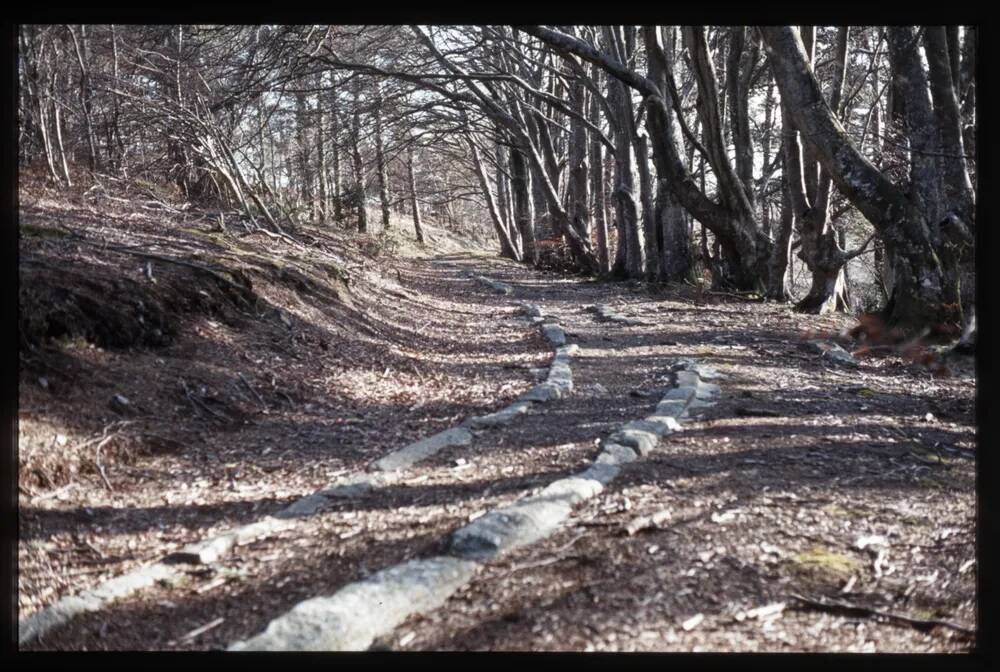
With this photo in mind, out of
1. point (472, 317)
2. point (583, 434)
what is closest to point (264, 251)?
point (472, 317)

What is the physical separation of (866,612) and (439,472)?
2067 millimetres

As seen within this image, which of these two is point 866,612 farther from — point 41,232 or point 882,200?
point 41,232

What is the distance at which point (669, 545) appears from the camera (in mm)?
2574

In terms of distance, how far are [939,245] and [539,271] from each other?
47.5 ft

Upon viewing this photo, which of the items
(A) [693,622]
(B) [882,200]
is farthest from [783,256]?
(A) [693,622]

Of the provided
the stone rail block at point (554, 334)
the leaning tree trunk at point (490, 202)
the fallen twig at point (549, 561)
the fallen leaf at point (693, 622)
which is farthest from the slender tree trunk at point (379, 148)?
the fallen leaf at point (693, 622)

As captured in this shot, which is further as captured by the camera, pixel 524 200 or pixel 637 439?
pixel 524 200

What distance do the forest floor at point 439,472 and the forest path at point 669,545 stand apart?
0.01 meters

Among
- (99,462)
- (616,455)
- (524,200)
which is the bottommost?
(616,455)

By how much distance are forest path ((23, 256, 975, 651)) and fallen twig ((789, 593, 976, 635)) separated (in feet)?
0.08

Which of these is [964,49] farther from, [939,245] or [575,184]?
[575,184]

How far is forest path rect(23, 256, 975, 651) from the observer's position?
206cm

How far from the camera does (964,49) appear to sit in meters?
8.95

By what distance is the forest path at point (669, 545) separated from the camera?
6.75 feet
